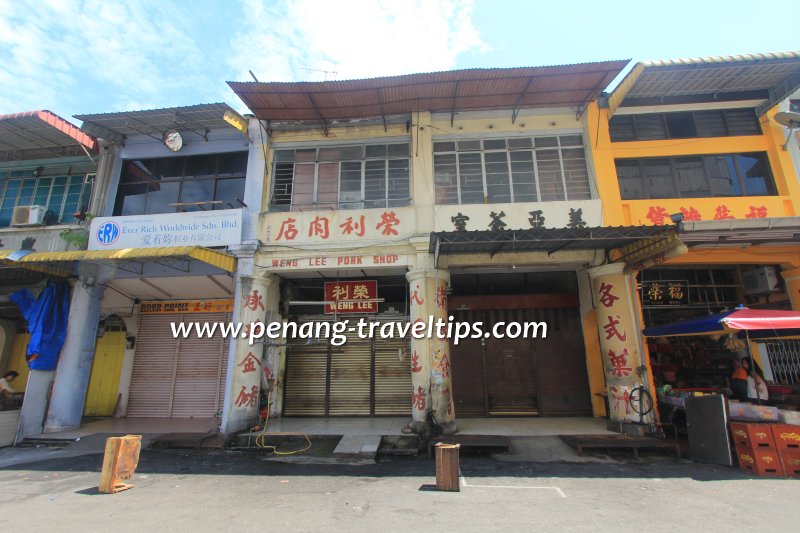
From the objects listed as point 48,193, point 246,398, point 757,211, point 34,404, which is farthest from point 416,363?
point 48,193

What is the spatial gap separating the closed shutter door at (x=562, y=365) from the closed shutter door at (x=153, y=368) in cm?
1152

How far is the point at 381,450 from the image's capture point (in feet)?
26.8

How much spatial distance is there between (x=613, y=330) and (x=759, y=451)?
11.4ft

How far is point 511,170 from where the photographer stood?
35.3ft

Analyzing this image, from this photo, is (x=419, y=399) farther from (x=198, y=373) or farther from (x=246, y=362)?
(x=198, y=373)

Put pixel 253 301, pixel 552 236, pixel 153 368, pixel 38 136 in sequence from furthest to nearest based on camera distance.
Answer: pixel 153 368
pixel 38 136
pixel 253 301
pixel 552 236

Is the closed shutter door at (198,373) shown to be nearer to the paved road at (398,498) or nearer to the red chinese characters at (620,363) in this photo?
the paved road at (398,498)

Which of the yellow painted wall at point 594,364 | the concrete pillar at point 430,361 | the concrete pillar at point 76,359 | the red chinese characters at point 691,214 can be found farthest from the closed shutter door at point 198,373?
the red chinese characters at point 691,214

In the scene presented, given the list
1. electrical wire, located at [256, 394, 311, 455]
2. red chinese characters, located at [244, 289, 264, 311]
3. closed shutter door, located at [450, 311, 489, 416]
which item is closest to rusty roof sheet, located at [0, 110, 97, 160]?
red chinese characters, located at [244, 289, 264, 311]

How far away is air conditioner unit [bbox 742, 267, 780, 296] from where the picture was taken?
10234mm

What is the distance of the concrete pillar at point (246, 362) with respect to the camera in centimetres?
941

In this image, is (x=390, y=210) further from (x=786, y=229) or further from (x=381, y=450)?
(x=786, y=229)

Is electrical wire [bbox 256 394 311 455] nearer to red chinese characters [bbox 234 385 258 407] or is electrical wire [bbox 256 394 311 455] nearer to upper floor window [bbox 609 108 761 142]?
red chinese characters [bbox 234 385 258 407]

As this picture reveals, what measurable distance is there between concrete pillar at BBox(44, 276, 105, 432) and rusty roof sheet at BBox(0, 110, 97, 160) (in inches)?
166
